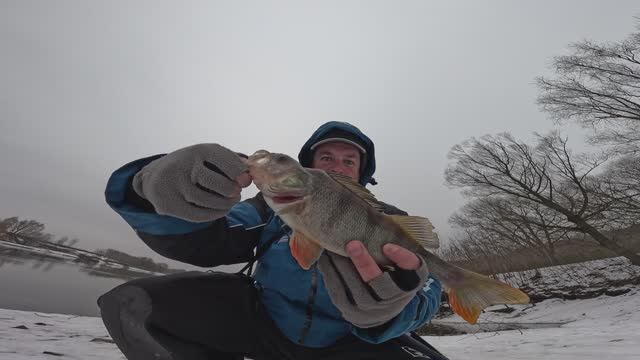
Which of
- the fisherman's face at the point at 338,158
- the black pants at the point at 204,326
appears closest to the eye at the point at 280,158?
the black pants at the point at 204,326

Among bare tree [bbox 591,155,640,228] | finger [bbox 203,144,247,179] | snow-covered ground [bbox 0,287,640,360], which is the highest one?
bare tree [bbox 591,155,640,228]

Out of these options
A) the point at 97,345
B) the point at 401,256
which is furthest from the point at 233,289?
the point at 97,345

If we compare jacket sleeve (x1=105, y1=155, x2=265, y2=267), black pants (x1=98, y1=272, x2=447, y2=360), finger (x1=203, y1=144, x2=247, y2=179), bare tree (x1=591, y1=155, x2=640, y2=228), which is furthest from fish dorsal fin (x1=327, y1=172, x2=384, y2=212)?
bare tree (x1=591, y1=155, x2=640, y2=228)

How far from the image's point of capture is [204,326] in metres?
2.15

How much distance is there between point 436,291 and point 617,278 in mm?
17441

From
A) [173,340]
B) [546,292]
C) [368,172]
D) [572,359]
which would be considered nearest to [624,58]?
[546,292]

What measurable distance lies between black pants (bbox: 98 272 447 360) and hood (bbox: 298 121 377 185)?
4.51 feet

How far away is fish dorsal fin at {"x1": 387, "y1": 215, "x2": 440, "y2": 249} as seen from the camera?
6.20ft

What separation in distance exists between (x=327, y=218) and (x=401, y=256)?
422 mm

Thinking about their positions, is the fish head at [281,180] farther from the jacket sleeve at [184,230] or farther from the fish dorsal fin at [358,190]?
the jacket sleeve at [184,230]

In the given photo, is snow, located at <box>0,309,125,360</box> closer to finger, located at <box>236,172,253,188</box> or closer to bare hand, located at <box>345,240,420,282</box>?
finger, located at <box>236,172,253,188</box>

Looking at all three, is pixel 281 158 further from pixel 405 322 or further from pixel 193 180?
pixel 405 322

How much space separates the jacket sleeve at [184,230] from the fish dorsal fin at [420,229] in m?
1.13

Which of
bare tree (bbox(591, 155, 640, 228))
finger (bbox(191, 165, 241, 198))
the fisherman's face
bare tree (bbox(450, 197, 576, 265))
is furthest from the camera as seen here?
bare tree (bbox(450, 197, 576, 265))
